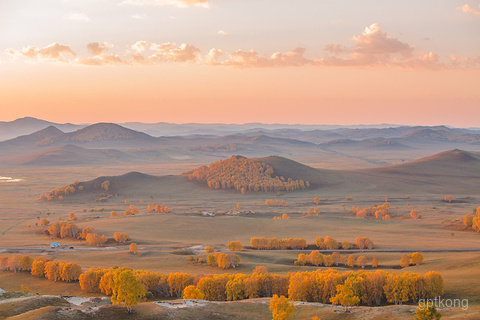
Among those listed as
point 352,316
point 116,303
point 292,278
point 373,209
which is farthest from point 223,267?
point 373,209

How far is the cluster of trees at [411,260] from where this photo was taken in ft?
311

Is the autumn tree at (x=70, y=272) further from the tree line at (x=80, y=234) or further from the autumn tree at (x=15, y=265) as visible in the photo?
the tree line at (x=80, y=234)

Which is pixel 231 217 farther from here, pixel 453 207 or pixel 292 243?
pixel 453 207

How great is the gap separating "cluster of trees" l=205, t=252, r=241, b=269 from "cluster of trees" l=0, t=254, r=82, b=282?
2723cm

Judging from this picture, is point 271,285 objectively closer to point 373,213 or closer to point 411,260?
point 411,260

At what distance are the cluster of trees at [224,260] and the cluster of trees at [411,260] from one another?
111 feet

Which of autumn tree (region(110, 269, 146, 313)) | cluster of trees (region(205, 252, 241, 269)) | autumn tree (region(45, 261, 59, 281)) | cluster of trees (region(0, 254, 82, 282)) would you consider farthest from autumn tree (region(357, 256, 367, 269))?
autumn tree (region(45, 261, 59, 281))

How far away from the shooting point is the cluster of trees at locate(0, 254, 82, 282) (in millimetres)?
89312

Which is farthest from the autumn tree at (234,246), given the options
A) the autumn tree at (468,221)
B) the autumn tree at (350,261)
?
the autumn tree at (468,221)

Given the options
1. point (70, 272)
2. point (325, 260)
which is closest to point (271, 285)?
point (325, 260)

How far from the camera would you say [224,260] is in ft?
326

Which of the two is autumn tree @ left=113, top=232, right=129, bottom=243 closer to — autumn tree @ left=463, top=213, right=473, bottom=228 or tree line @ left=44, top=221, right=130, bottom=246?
tree line @ left=44, top=221, right=130, bottom=246

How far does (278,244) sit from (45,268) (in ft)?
184

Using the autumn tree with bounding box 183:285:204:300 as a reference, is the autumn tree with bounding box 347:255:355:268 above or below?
below
